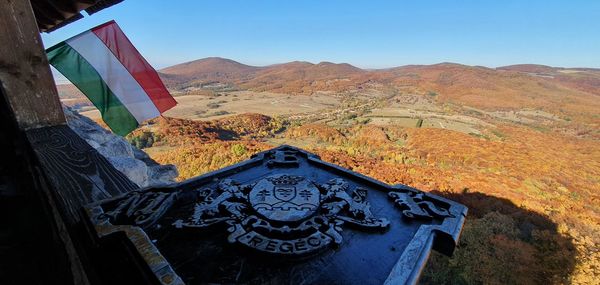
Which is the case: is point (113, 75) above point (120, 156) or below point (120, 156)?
above

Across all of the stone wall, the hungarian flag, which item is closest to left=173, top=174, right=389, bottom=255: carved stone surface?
the stone wall

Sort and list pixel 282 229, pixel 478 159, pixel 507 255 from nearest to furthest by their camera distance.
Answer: pixel 282 229, pixel 507 255, pixel 478 159

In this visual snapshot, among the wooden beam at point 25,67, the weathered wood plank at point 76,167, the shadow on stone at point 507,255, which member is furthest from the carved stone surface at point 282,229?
the shadow on stone at point 507,255

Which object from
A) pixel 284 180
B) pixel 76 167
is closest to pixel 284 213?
pixel 284 180

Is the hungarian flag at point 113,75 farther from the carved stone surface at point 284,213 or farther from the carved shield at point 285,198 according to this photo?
the carved shield at point 285,198

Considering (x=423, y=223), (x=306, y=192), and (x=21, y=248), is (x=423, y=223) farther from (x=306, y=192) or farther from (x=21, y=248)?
(x=21, y=248)

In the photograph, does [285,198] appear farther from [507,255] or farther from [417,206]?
[507,255]
